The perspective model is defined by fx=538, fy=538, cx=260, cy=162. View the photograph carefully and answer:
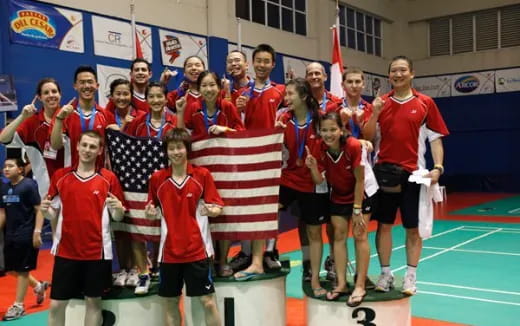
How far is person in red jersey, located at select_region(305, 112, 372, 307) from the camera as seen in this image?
4707mm

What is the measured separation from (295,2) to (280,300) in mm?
15376

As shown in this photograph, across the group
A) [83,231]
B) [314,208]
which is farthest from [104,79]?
[314,208]

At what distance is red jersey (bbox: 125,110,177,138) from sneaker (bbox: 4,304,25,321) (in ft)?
8.51

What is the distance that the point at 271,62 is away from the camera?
5605 millimetres

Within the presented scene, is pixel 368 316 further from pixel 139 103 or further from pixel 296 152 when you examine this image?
pixel 139 103

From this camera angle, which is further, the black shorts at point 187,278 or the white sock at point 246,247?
the white sock at point 246,247

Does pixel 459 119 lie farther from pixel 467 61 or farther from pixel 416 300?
pixel 416 300

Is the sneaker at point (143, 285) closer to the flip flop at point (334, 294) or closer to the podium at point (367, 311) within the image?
the podium at point (367, 311)

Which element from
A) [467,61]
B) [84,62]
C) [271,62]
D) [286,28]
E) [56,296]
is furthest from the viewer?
[467,61]

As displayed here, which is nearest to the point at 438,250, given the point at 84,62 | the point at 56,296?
the point at 56,296

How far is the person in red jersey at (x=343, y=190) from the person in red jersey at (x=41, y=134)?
2.56m

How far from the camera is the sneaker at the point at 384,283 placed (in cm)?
500

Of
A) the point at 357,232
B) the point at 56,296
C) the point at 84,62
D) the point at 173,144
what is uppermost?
the point at 84,62

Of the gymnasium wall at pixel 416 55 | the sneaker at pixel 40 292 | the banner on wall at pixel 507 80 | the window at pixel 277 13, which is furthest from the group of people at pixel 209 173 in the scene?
the banner on wall at pixel 507 80
